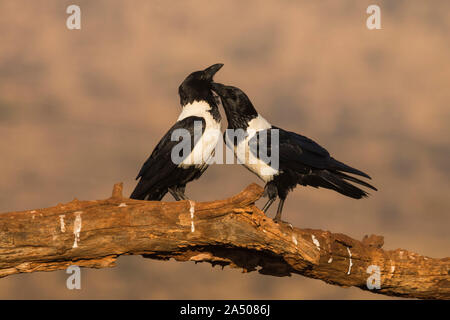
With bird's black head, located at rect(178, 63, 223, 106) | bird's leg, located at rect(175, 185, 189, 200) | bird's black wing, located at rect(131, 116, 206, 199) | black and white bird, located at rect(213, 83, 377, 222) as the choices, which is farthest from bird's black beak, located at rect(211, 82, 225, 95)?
bird's leg, located at rect(175, 185, 189, 200)

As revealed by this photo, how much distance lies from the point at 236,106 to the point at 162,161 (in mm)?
817

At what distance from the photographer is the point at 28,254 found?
448 centimetres

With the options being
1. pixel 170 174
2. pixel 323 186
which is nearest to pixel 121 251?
pixel 170 174

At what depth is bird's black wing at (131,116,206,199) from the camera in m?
5.56

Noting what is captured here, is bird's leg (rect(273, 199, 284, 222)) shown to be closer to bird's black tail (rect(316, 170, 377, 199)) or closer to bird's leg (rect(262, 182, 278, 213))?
bird's leg (rect(262, 182, 278, 213))

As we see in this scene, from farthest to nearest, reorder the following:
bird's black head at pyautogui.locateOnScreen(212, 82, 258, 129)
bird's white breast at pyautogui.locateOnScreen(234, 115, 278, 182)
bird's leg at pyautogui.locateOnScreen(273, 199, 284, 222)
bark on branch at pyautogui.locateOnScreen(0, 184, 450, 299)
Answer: bird's black head at pyautogui.locateOnScreen(212, 82, 258, 129)
bird's white breast at pyautogui.locateOnScreen(234, 115, 278, 182)
bird's leg at pyautogui.locateOnScreen(273, 199, 284, 222)
bark on branch at pyautogui.locateOnScreen(0, 184, 450, 299)

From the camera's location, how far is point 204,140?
18.3 ft

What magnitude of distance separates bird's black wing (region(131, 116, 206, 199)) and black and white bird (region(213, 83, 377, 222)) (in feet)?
1.14

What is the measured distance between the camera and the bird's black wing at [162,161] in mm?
5562

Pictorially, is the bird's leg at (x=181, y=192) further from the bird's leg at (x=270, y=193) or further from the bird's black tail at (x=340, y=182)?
the bird's black tail at (x=340, y=182)

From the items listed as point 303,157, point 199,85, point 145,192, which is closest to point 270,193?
point 303,157

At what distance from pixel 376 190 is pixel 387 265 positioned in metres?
0.62

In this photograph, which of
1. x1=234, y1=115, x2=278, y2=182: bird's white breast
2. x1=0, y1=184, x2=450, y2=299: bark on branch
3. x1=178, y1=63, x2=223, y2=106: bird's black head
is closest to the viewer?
x1=0, y1=184, x2=450, y2=299: bark on branch

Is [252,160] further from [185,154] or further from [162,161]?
[162,161]
